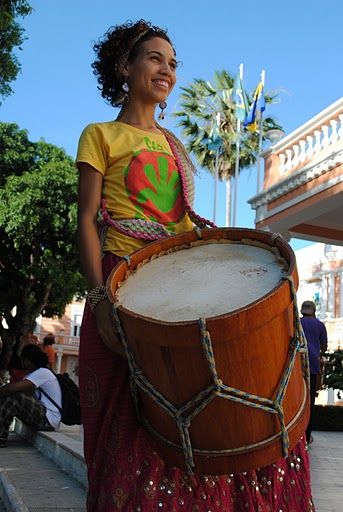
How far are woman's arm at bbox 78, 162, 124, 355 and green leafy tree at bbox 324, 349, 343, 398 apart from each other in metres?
8.62

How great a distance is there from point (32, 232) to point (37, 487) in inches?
698

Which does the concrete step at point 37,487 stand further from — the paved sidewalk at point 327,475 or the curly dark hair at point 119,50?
the curly dark hair at point 119,50

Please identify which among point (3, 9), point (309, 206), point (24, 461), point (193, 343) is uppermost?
point (3, 9)

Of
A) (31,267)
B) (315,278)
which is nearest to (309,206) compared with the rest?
(31,267)

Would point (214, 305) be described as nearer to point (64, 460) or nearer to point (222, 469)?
point (222, 469)

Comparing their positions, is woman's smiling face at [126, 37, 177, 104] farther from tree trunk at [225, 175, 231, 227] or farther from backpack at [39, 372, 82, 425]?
tree trunk at [225, 175, 231, 227]

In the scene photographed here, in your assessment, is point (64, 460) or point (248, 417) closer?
point (248, 417)

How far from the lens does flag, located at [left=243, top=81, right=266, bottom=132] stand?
18370 mm

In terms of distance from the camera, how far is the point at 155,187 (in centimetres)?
187

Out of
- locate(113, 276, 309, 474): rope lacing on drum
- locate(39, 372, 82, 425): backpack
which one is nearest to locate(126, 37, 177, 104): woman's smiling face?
locate(113, 276, 309, 474): rope lacing on drum

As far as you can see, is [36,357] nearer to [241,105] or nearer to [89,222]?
[89,222]

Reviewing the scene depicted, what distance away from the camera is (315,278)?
2484 centimetres

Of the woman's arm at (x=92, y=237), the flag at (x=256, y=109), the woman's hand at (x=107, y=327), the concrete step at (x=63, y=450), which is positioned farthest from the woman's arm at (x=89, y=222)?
the flag at (x=256, y=109)

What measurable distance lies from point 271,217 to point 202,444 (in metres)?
10.2
